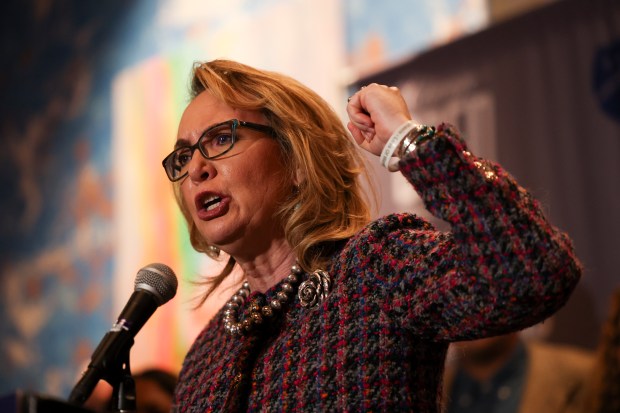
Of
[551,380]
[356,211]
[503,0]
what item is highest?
[503,0]

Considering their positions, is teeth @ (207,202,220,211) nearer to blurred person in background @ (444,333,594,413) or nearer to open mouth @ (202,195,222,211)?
open mouth @ (202,195,222,211)

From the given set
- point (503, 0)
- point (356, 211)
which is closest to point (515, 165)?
point (503, 0)

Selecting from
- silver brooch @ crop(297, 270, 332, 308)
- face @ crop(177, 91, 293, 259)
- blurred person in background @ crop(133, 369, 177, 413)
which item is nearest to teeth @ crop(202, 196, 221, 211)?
face @ crop(177, 91, 293, 259)

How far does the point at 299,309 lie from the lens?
149cm

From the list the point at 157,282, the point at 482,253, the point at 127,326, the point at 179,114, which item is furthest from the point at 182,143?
the point at 179,114

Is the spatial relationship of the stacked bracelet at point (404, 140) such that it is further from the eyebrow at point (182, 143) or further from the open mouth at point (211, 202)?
the eyebrow at point (182, 143)

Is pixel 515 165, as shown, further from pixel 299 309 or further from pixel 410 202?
pixel 299 309

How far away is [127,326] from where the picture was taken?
134 cm

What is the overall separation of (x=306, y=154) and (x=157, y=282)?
0.41 meters

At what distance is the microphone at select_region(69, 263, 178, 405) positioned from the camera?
127 centimetres

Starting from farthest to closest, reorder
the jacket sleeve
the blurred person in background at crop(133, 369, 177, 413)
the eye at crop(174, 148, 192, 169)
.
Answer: the blurred person in background at crop(133, 369, 177, 413), the eye at crop(174, 148, 192, 169), the jacket sleeve

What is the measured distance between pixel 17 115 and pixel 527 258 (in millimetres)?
4565

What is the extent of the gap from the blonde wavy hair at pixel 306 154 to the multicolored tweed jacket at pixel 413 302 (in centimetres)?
9

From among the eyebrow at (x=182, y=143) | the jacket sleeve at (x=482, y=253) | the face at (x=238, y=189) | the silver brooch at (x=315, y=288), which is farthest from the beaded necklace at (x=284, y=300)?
the eyebrow at (x=182, y=143)
